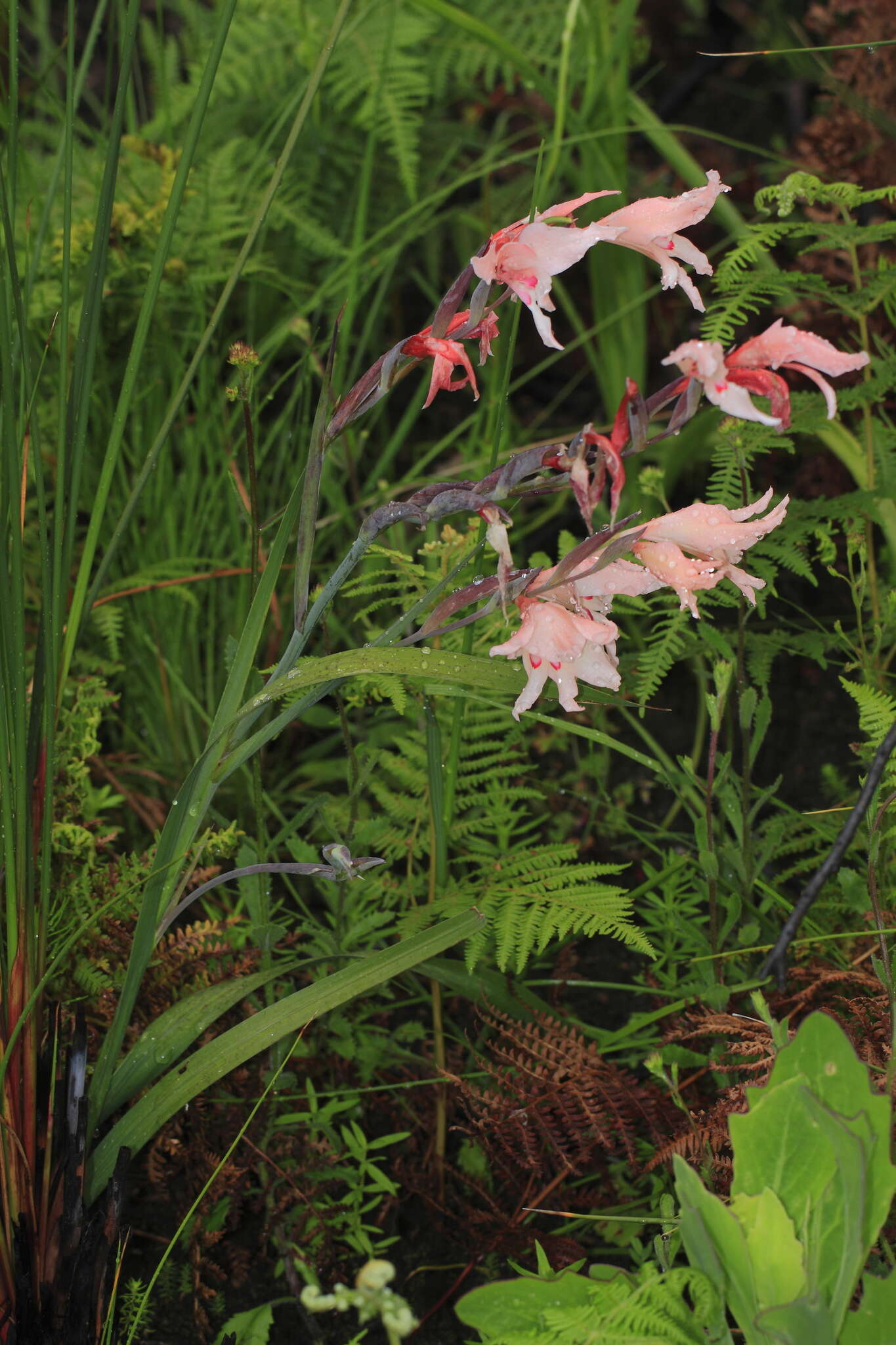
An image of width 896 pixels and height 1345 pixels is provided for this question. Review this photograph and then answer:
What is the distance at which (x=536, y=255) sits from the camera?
81 cm

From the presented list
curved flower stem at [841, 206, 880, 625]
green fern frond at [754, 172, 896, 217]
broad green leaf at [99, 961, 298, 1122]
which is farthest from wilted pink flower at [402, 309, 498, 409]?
curved flower stem at [841, 206, 880, 625]

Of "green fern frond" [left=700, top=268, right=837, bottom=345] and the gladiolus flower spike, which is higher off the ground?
the gladiolus flower spike

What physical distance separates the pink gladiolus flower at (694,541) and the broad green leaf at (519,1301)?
0.52 m

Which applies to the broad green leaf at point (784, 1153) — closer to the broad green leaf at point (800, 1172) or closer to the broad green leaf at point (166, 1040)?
the broad green leaf at point (800, 1172)

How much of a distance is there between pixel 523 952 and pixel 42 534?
589 millimetres

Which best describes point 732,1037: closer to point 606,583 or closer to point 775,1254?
point 775,1254

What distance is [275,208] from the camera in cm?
211

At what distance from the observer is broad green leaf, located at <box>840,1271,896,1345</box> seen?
778 mm

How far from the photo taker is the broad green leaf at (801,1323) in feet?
2.37

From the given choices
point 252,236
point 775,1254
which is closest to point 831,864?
point 775,1254

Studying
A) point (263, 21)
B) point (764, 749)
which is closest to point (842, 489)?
point (764, 749)

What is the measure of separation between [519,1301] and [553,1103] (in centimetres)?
28

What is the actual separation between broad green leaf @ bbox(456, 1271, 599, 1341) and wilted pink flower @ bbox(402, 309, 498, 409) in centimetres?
66

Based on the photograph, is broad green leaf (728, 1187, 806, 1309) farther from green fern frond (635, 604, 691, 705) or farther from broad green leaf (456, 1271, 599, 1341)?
green fern frond (635, 604, 691, 705)
